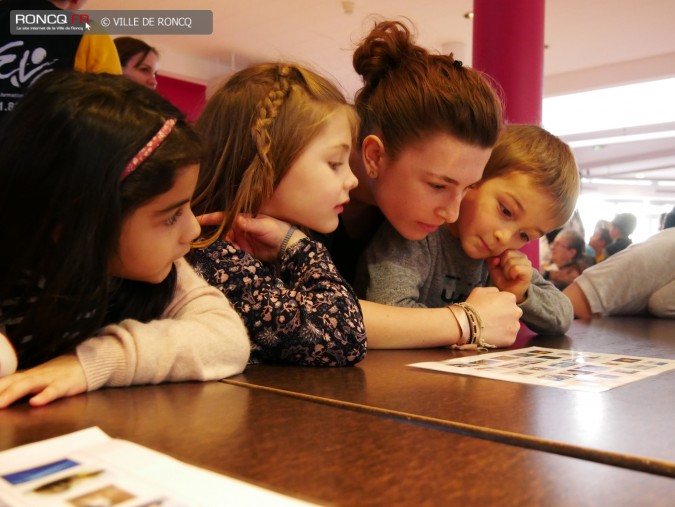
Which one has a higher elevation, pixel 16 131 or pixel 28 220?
pixel 16 131

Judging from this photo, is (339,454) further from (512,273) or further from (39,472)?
(512,273)

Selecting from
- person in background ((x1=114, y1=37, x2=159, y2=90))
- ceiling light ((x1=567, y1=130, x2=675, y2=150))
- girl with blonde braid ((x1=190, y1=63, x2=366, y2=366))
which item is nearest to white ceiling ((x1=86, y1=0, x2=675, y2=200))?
person in background ((x1=114, y1=37, x2=159, y2=90))

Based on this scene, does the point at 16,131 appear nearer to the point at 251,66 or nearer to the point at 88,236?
the point at 88,236

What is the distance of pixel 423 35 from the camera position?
18.4 ft

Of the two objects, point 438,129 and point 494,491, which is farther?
point 438,129

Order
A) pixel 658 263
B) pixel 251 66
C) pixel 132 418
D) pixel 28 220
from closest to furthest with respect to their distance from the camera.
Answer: pixel 132 418 → pixel 28 220 → pixel 251 66 → pixel 658 263

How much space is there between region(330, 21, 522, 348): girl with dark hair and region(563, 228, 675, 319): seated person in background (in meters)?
0.79

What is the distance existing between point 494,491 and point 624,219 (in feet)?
21.4

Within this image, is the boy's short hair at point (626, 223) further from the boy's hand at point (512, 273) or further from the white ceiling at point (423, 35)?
the boy's hand at point (512, 273)

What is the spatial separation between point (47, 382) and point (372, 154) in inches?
32.9

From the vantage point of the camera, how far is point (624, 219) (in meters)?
6.37

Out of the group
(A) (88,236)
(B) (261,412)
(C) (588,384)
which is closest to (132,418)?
(B) (261,412)

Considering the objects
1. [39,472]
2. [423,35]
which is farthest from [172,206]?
[423,35]

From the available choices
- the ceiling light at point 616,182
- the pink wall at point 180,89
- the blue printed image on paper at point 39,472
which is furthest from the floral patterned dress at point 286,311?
the ceiling light at point 616,182
